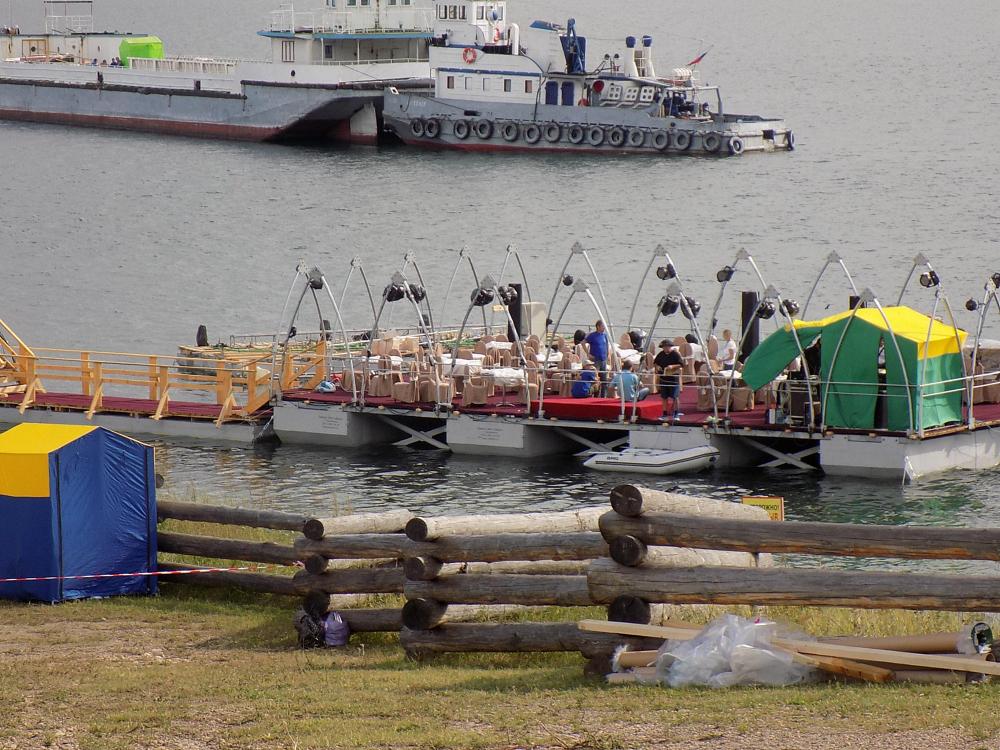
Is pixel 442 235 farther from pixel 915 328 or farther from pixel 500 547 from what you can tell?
pixel 500 547

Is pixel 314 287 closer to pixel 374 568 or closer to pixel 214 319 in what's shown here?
pixel 374 568

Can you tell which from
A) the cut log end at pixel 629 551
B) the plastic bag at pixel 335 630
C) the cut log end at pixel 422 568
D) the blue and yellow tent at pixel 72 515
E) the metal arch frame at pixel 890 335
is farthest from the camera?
the metal arch frame at pixel 890 335

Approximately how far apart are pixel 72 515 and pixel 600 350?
55.7ft

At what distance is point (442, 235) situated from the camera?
7550 centimetres

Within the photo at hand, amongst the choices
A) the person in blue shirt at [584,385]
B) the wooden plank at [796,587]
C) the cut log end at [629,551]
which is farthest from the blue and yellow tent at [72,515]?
the person in blue shirt at [584,385]

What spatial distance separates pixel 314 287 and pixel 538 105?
63587 millimetres

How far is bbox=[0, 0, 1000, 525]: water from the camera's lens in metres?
31.2

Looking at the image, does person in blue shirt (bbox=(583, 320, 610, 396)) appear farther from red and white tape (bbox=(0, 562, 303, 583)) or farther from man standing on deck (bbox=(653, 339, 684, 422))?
red and white tape (bbox=(0, 562, 303, 583))

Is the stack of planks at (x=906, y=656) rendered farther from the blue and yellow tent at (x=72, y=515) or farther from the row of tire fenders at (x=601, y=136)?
the row of tire fenders at (x=601, y=136)

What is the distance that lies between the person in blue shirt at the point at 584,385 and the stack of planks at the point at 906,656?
20749 mm

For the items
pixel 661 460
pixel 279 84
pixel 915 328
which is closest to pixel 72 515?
pixel 661 460

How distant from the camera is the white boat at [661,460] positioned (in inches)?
1193

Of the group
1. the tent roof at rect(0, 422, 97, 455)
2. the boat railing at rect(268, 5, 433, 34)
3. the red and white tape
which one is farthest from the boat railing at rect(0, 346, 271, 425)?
the boat railing at rect(268, 5, 433, 34)

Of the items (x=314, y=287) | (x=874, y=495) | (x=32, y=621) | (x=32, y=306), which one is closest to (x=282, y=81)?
(x=32, y=306)
